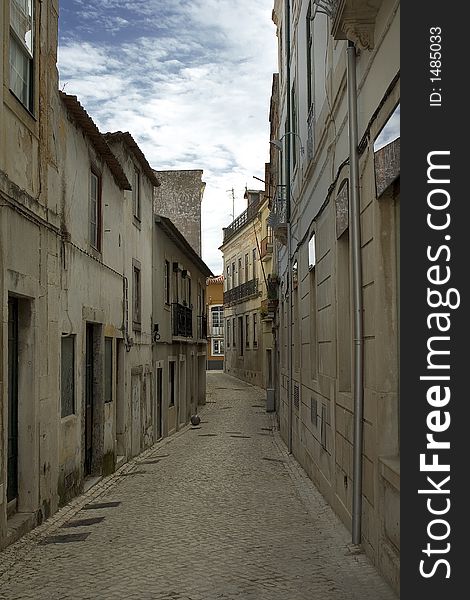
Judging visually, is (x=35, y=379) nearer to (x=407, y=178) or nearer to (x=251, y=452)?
(x=407, y=178)

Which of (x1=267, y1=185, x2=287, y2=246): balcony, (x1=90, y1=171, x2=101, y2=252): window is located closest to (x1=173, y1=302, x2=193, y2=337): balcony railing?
(x1=267, y1=185, x2=287, y2=246): balcony

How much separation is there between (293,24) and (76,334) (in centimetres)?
799

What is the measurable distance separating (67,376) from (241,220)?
118 feet

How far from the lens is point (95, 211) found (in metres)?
12.6

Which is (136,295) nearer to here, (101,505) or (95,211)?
(95,211)

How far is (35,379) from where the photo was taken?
8.45 m

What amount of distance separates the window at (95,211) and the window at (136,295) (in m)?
3.78

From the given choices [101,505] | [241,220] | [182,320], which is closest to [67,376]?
[101,505]

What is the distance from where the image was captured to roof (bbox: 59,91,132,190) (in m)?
10.2

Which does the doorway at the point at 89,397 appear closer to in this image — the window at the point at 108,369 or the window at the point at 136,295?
the window at the point at 108,369

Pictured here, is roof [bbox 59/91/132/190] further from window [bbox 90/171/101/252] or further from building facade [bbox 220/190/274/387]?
building facade [bbox 220/190/274/387]

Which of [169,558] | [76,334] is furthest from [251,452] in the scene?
[169,558]

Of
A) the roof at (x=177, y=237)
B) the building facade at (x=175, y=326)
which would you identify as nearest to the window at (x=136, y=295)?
the building facade at (x=175, y=326)

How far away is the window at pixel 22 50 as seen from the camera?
8086 mm
